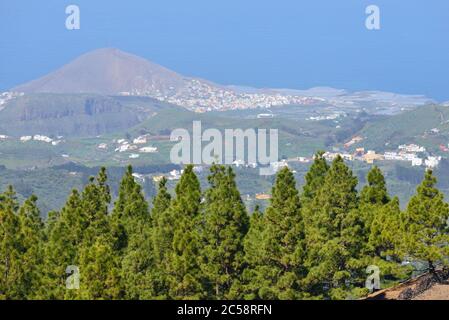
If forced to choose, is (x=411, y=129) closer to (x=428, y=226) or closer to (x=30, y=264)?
(x=428, y=226)

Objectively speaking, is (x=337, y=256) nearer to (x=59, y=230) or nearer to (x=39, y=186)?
(x=59, y=230)

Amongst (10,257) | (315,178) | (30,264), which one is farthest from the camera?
(315,178)

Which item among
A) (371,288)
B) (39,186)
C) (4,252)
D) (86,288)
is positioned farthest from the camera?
(39,186)

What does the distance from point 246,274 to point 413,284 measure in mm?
5903

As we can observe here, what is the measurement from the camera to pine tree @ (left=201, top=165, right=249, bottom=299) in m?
26.4

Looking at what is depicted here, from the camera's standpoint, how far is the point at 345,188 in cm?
2884

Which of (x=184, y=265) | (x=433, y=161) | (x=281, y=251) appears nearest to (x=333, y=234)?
(x=281, y=251)

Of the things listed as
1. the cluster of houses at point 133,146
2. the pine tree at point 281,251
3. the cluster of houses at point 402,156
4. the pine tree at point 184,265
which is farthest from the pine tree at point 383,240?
the cluster of houses at point 133,146

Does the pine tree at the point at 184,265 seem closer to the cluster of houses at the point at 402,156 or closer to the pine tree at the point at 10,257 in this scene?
the pine tree at the point at 10,257

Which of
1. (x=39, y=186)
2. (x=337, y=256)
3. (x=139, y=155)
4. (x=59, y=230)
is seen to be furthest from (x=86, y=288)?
(x=139, y=155)

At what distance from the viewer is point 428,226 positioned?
89.8 feet

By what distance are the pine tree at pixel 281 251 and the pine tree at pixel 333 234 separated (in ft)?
1.88

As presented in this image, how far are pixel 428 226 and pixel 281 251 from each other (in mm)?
4851

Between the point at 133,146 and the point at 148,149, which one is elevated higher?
the point at 133,146
